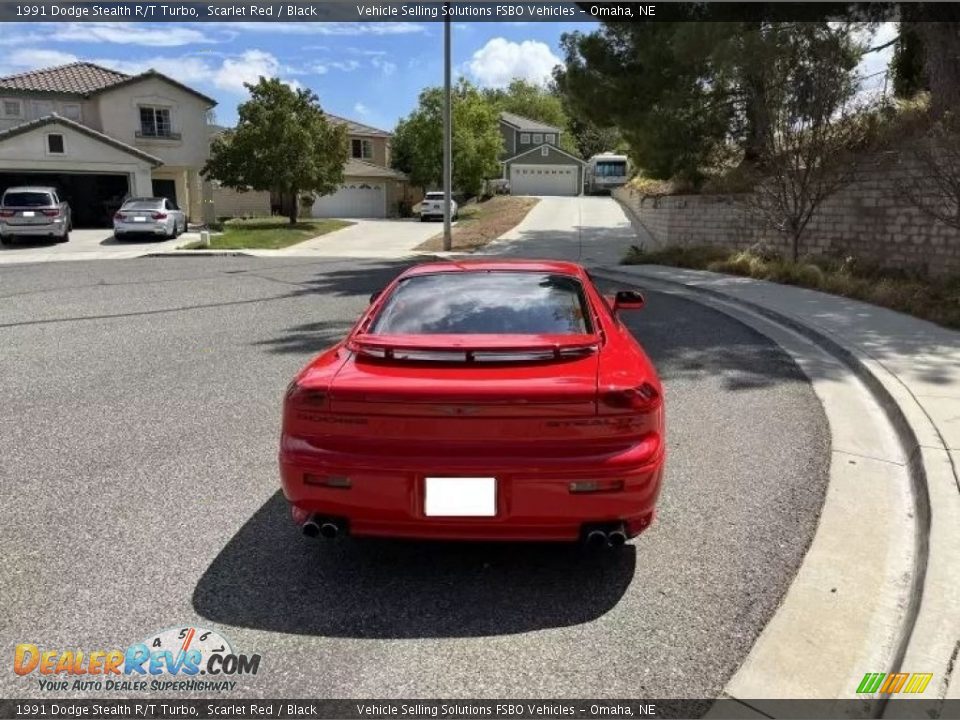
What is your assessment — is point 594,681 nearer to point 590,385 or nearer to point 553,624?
point 553,624

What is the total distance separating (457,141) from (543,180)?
15572 mm

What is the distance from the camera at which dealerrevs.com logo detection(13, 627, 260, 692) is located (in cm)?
260

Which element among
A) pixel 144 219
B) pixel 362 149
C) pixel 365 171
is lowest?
pixel 144 219

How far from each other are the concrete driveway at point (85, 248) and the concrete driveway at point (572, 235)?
11.0m

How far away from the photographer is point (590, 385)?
3006 mm

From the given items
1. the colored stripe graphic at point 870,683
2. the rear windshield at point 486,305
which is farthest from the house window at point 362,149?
the colored stripe graphic at point 870,683

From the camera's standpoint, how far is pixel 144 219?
2448 cm

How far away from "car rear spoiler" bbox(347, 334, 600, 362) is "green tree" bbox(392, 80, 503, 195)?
4491 cm

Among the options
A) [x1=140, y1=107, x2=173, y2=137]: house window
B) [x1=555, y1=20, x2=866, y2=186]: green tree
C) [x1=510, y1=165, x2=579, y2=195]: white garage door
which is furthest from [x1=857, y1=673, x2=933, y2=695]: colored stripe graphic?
[x1=510, y1=165, x2=579, y2=195]: white garage door

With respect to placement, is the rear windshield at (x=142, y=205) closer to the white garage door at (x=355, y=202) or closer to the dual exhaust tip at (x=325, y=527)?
the white garage door at (x=355, y=202)

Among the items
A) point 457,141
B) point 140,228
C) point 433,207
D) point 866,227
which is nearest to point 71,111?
point 140,228

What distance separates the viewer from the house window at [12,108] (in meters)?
31.1

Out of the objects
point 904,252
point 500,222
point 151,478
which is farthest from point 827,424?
point 500,222

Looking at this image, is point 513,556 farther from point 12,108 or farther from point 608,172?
point 608,172
